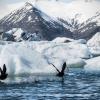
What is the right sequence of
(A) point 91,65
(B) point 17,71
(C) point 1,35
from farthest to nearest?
(C) point 1,35
(A) point 91,65
(B) point 17,71

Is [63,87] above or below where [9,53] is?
below

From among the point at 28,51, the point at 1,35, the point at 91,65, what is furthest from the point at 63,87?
the point at 1,35

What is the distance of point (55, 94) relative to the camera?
36844 millimetres

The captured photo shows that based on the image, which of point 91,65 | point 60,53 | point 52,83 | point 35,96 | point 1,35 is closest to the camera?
point 35,96

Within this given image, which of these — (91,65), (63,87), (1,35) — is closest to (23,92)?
(63,87)

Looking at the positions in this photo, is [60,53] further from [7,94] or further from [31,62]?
[7,94]

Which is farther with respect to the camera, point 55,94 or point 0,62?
point 0,62

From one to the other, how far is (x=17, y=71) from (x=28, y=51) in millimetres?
5507

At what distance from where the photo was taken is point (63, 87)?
43.1 m

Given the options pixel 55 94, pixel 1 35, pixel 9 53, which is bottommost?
pixel 55 94

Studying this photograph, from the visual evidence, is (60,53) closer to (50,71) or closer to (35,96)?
(50,71)

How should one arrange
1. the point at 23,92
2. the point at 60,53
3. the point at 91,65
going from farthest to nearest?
the point at 60,53 → the point at 91,65 → the point at 23,92

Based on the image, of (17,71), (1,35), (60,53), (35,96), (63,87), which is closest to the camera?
(35,96)

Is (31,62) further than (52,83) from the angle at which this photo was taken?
Yes
